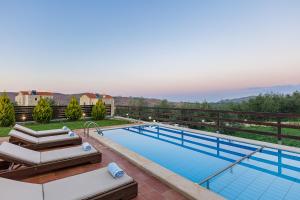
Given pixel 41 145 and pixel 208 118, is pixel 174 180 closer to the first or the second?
pixel 41 145

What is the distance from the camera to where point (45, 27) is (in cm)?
973

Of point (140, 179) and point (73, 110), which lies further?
point (73, 110)

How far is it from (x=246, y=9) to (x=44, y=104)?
10786 mm

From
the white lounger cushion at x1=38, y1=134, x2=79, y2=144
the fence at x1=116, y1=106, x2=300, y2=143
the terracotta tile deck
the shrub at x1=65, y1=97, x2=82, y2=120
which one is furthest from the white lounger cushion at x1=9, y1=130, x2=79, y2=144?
the shrub at x1=65, y1=97, x2=82, y2=120

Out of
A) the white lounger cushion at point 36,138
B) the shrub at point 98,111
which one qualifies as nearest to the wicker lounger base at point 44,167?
the white lounger cushion at point 36,138

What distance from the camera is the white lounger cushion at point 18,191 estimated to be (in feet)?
6.42

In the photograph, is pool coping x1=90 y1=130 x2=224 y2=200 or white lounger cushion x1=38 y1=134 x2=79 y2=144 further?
white lounger cushion x1=38 y1=134 x2=79 y2=144

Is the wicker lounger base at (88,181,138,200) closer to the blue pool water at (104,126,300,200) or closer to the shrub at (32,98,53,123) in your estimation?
the blue pool water at (104,126,300,200)

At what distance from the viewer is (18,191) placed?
207 centimetres

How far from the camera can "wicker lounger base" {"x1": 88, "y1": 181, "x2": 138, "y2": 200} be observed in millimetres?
2127

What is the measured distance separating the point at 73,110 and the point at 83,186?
9.56m

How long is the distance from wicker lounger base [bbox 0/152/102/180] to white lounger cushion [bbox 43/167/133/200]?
925 mm

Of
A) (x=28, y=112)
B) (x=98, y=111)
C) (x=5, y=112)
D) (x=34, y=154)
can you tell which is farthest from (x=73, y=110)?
(x=34, y=154)

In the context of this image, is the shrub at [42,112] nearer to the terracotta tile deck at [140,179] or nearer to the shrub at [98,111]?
the shrub at [98,111]
